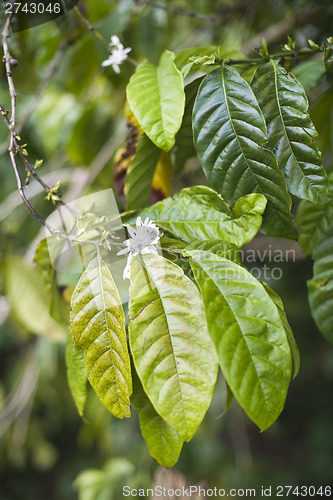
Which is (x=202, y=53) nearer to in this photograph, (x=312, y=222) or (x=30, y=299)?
(x=312, y=222)

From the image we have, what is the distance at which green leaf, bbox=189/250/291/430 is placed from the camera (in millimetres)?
352

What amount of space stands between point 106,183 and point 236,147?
737mm

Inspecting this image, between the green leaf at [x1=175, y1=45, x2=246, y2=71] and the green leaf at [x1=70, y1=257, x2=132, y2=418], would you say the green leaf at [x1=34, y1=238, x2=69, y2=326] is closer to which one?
the green leaf at [x1=70, y1=257, x2=132, y2=418]

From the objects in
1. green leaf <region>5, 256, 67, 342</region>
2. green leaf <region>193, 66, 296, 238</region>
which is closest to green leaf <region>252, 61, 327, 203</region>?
green leaf <region>193, 66, 296, 238</region>

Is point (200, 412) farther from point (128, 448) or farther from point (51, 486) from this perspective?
point (51, 486)

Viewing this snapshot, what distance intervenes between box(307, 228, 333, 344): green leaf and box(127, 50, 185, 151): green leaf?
29 cm

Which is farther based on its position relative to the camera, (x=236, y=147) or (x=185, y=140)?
(x=185, y=140)

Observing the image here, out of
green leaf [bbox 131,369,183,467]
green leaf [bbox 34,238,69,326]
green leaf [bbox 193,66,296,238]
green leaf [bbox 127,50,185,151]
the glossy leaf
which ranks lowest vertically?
green leaf [bbox 131,369,183,467]

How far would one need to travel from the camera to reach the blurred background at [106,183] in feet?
2.95

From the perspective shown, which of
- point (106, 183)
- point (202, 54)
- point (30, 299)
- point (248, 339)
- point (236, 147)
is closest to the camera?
point (248, 339)

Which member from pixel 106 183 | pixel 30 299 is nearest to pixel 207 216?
pixel 30 299

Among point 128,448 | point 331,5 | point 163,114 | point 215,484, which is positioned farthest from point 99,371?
point 128,448

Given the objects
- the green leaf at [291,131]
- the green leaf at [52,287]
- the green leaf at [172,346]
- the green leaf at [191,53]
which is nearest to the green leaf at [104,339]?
the green leaf at [172,346]

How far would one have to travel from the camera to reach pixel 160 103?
50 cm
